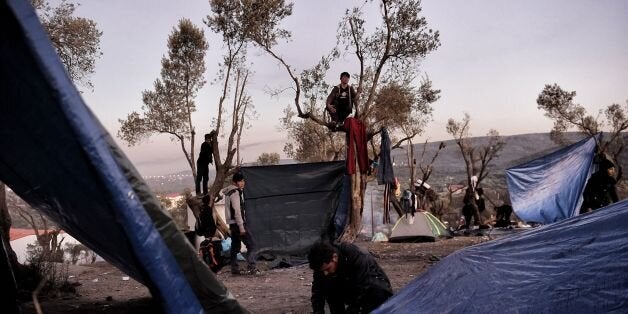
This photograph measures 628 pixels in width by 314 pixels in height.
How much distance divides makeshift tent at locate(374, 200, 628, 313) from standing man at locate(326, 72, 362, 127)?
5380mm

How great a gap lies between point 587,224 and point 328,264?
1.86 meters

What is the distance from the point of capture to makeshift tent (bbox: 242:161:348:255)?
9.45 meters

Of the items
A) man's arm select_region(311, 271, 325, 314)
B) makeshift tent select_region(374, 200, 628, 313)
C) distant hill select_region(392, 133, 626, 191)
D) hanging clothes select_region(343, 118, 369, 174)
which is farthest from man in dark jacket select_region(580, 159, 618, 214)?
distant hill select_region(392, 133, 626, 191)

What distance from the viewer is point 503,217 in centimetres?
1677

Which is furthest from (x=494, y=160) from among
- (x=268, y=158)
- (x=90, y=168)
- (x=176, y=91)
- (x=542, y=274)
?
(x=90, y=168)

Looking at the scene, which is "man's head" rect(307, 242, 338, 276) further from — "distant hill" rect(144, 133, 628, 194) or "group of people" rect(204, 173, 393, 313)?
"distant hill" rect(144, 133, 628, 194)

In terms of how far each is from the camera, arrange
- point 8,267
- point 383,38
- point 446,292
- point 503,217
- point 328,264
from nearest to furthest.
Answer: point 446,292, point 8,267, point 328,264, point 383,38, point 503,217

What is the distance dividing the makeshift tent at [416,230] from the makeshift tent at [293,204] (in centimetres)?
537

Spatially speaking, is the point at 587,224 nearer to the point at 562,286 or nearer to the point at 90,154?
the point at 562,286

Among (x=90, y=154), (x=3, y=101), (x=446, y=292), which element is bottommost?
(x=446, y=292)

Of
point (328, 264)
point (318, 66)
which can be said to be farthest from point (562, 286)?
point (318, 66)

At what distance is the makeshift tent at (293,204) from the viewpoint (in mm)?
9453

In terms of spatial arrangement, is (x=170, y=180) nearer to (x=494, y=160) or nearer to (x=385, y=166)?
(x=494, y=160)

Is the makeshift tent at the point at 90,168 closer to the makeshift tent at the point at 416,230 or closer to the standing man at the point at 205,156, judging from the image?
the standing man at the point at 205,156
